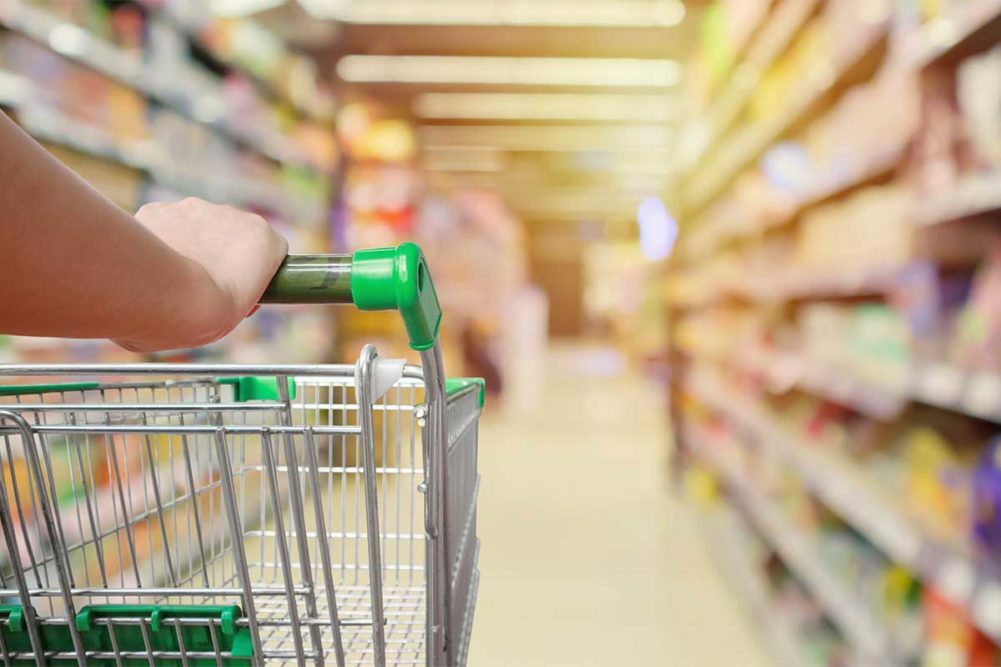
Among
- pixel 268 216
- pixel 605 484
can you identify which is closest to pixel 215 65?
pixel 268 216

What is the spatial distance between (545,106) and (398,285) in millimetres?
7813

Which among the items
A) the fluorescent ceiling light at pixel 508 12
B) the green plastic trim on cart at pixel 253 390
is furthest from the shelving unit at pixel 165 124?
the green plastic trim on cart at pixel 253 390

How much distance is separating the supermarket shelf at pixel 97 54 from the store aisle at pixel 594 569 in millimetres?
2344

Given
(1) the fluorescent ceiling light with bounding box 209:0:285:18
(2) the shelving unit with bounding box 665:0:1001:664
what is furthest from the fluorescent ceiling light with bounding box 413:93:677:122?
(1) the fluorescent ceiling light with bounding box 209:0:285:18

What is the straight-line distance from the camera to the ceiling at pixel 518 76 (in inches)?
235

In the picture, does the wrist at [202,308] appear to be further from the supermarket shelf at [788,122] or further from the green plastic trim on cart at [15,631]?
the supermarket shelf at [788,122]

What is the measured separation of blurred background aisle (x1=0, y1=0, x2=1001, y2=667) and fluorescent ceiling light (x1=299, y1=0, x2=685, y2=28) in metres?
0.03

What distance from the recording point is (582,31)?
6.06 metres

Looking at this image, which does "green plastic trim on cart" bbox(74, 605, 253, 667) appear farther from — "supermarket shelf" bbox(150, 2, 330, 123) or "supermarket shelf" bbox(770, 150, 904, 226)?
"supermarket shelf" bbox(150, 2, 330, 123)

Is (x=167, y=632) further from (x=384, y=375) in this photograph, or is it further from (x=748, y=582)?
(x=748, y=582)

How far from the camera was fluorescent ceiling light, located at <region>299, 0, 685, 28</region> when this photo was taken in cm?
563

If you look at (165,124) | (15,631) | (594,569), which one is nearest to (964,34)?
(15,631)

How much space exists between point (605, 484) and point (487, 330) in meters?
4.88

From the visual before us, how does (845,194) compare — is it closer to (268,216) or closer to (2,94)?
(2,94)
